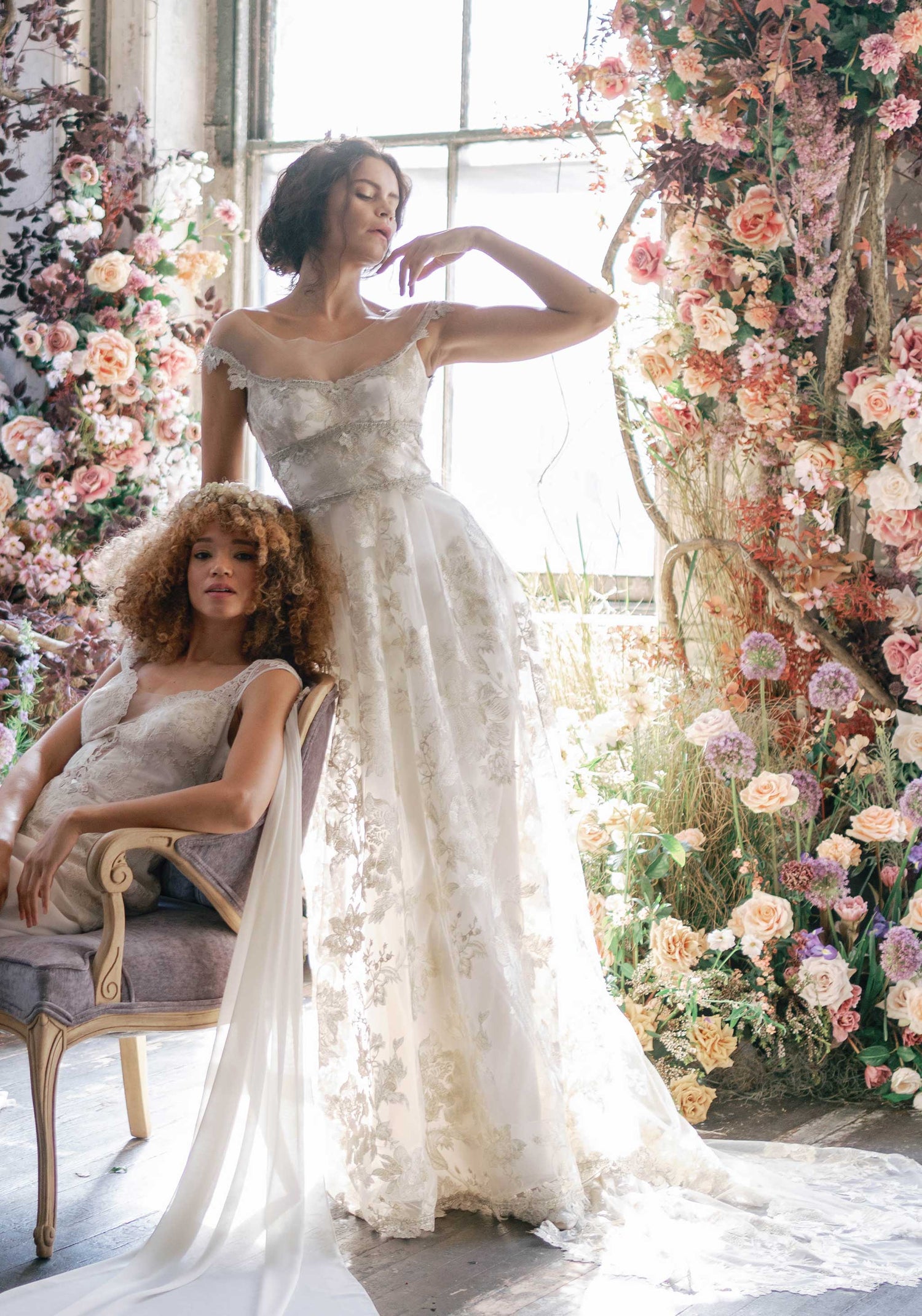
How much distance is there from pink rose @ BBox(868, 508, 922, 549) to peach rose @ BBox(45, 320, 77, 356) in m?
2.50

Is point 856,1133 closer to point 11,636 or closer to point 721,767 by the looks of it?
point 721,767

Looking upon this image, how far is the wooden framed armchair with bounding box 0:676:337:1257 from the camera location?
2303 millimetres

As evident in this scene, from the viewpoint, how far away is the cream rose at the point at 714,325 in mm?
3477

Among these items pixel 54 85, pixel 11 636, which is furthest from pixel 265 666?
pixel 54 85

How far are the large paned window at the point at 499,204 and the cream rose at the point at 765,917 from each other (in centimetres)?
122

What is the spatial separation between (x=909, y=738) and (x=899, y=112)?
1449 millimetres

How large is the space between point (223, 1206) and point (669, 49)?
2811mm

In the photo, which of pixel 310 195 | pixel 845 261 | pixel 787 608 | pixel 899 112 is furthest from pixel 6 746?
pixel 899 112

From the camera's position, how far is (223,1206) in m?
2.28

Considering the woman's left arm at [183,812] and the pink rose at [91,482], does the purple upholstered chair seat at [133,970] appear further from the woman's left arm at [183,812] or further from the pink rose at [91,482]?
the pink rose at [91,482]

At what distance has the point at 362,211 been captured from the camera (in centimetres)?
274

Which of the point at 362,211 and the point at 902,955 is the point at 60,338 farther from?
the point at 902,955

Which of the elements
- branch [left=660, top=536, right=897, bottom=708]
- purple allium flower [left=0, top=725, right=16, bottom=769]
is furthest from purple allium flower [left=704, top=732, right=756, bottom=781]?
purple allium flower [left=0, top=725, right=16, bottom=769]
